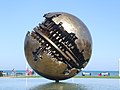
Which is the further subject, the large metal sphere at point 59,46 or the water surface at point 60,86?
the large metal sphere at point 59,46

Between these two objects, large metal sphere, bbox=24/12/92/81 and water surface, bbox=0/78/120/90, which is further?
large metal sphere, bbox=24/12/92/81

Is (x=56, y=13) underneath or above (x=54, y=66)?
above

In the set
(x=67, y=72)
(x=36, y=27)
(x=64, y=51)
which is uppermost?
(x=36, y=27)

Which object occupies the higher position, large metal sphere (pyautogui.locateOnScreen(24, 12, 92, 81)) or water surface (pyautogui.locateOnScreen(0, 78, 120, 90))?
large metal sphere (pyautogui.locateOnScreen(24, 12, 92, 81))

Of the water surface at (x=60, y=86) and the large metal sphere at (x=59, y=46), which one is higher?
the large metal sphere at (x=59, y=46)

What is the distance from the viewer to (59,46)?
19906 mm

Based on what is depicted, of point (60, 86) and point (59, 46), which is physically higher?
point (59, 46)

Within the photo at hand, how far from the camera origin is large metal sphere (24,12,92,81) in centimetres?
1945

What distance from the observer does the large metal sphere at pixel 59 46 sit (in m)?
19.5

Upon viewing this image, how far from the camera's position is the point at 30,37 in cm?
2012

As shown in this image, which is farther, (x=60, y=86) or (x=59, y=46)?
(x=59, y=46)

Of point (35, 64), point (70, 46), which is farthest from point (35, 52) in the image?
point (70, 46)

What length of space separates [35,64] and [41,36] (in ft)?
5.50

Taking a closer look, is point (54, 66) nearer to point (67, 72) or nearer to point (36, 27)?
point (67, 72)
